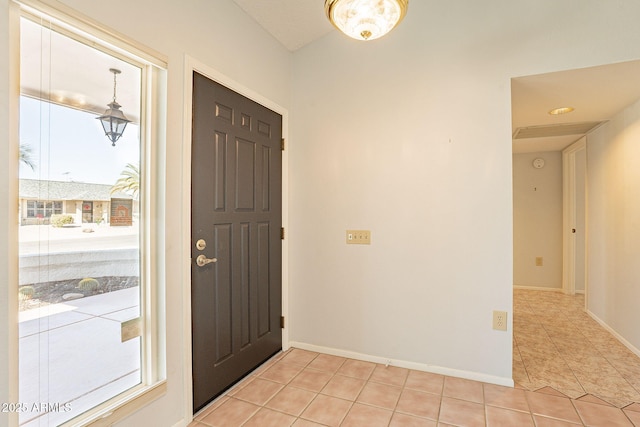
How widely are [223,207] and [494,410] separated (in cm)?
210

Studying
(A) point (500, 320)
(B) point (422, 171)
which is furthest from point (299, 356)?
(B) point (422, 171)

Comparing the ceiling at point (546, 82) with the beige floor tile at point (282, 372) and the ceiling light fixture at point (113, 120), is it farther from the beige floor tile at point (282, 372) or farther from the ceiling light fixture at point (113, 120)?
the beige floor tile at point (282, 372)

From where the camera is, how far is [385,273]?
8.35 feet

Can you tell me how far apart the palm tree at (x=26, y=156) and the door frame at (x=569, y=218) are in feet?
18.3

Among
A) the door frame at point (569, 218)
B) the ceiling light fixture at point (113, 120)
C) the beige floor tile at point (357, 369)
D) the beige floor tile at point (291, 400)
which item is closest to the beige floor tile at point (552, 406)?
the beige floor tile at point (357, 369)

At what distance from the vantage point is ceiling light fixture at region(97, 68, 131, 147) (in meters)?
1.48

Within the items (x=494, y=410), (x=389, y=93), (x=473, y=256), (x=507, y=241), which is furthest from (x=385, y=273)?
(x=389, y=93)

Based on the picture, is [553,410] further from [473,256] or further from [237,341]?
[237,341]

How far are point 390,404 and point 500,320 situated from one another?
0.97 metres

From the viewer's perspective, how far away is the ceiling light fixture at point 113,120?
148cm

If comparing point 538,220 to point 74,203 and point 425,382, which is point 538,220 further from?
point 74,203

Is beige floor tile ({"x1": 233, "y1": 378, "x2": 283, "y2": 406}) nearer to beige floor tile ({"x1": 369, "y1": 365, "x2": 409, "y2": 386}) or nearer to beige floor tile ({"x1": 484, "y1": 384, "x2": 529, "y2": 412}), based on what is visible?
beige floor tile ({"x1": 369, "y1": 365, "x2": 409, "y2": 386})

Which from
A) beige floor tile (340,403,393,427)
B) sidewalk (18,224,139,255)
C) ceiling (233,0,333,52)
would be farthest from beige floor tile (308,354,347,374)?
ceiling (233,0,333,52)

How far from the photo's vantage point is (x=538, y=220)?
190 inches
